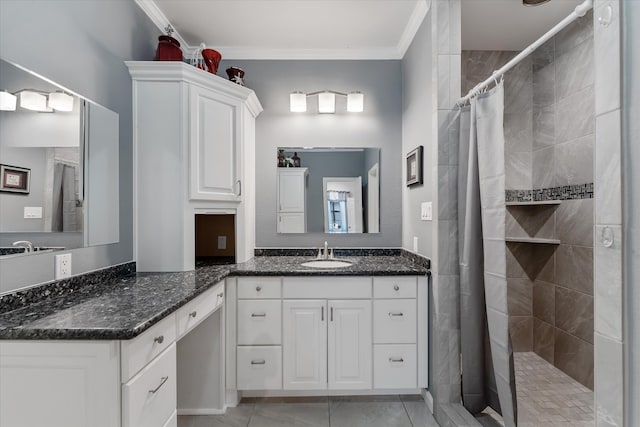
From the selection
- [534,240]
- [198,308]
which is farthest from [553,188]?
[198,308]

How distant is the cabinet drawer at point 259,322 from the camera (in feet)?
7.33

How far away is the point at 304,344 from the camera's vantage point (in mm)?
2240

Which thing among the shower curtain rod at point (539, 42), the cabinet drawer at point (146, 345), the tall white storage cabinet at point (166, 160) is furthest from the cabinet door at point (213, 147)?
the shower curtain rod at point (539, 42)

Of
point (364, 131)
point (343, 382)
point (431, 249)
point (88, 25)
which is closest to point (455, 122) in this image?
point (431, 249)

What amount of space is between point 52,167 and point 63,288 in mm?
552

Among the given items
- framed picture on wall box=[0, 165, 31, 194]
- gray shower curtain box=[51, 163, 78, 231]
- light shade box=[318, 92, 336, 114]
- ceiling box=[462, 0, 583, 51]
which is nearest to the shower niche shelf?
ceiling box=[462, 0, 583, 51]

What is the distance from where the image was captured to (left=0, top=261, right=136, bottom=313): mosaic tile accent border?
51.5 inches

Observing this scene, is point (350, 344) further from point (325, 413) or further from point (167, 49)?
point (167, 49)

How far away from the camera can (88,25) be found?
5.70ft

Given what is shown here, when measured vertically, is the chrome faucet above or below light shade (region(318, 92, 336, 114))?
below

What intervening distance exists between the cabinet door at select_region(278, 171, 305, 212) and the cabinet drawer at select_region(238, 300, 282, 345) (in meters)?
0.95

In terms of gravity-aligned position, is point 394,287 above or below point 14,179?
below

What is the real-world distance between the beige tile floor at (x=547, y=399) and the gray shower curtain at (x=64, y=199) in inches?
95.7

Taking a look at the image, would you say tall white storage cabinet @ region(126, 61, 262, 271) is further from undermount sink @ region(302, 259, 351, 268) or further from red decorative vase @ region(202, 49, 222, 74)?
undermount sink @ region(302, 259, 351, 268)
